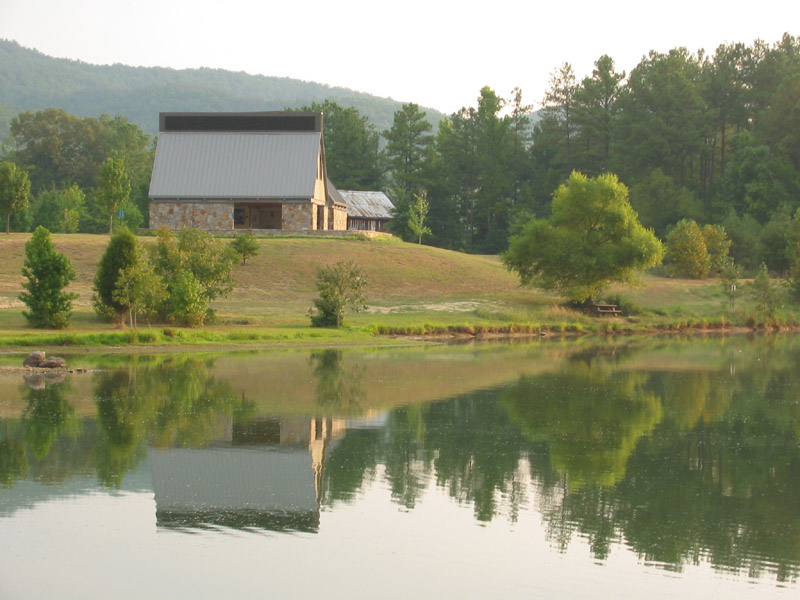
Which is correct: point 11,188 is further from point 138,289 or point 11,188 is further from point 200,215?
point 138,289

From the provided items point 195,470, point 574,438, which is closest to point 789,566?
point 574,438

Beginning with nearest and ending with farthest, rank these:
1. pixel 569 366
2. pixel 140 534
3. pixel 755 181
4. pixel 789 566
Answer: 1. pixel 789 566
2. pixel 140 534
3. pixel 569 366
4. pixel 755 181

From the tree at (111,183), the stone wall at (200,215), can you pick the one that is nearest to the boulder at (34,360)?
the tree at (111,183)

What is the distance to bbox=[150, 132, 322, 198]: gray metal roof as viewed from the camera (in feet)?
211

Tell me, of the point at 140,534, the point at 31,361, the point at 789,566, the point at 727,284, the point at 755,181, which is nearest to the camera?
the point at 789,566

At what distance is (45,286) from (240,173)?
32.0 meters

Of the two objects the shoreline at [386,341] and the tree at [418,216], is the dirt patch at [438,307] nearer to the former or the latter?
Result: the shoreline at [386,341]

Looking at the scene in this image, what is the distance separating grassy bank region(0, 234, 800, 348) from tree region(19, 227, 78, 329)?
62cm

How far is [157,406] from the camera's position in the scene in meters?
22.7

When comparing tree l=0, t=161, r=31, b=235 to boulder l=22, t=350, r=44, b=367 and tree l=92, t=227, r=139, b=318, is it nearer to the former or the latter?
tree l=92, t=227, r=139, b=318

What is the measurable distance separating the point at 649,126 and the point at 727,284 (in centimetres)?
3078

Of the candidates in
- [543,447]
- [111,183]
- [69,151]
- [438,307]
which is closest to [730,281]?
[438,307]

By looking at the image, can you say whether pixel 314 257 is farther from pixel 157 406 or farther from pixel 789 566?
pixel 789 566

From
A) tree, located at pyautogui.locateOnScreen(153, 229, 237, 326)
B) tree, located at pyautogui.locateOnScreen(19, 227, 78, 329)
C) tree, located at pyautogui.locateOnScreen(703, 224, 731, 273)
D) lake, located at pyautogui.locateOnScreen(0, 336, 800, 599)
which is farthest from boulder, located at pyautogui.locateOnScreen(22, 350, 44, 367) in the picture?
tree, located at pyautogui.locateOnScreen(703, 224, 731, 273)
